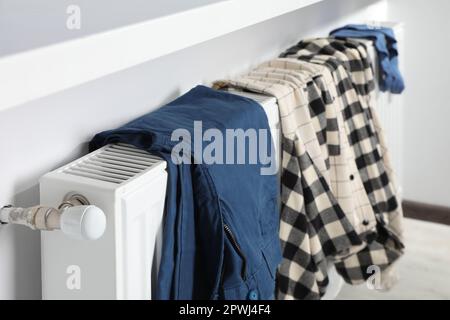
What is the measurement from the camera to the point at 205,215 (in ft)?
3.47

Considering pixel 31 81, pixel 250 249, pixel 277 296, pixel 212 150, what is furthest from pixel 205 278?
pixel 31 81

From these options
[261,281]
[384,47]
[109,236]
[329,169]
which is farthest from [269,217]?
[384,47]

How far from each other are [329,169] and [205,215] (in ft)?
1.68

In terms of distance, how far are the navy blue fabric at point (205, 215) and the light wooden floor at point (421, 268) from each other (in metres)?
0.92

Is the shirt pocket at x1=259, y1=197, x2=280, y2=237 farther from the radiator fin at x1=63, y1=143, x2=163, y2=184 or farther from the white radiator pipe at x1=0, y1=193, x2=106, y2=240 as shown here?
the white radiator pipe at x1=0, y1=193, x2=106, y2=240

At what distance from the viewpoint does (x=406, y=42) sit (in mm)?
2297

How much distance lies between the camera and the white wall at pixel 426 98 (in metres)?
2.24

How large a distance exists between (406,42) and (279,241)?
121 cm

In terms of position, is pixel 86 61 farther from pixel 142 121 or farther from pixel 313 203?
pixel 313 203

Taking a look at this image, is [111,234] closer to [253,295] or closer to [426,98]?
[253,295]

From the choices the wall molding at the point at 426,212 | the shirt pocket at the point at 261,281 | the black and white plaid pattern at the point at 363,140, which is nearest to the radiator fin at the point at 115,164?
the shirt pocket at the point at 261,281

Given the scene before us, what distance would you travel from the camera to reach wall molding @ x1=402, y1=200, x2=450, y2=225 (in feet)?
7.84

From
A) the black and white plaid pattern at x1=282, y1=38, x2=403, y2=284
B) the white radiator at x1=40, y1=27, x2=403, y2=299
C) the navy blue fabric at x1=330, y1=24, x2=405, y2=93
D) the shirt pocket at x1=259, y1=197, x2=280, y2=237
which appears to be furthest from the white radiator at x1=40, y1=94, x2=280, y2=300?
the navy blue fabric at x1=330, y1=24, x2=405, y2=93

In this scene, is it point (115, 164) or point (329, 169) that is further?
point (329, 169)
